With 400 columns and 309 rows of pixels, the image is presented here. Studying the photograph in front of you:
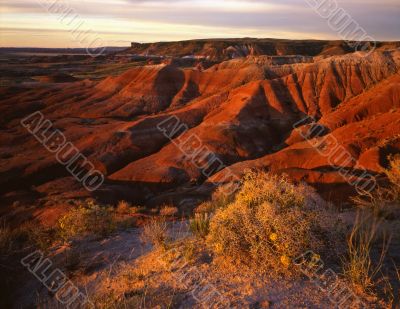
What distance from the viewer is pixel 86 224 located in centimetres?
805

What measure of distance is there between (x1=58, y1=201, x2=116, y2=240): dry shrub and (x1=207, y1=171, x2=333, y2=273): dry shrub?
314 cm

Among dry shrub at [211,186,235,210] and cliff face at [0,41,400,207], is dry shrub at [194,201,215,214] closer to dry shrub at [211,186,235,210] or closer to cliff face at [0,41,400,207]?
dry shrub at [211,186,235,210]

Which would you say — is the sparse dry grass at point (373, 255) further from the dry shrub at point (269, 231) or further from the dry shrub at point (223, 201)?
the dry shrub at point (223, 201)

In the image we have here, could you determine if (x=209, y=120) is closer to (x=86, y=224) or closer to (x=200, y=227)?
(x=86, y=224)

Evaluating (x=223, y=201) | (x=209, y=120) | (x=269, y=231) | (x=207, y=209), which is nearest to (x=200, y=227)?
(x=269, y=231)

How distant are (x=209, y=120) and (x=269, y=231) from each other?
34165mm

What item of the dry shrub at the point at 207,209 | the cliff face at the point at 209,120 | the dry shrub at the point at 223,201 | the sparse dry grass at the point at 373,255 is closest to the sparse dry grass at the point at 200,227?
the dry shrub at the point at 223,201

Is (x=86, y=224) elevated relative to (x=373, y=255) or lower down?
elevated

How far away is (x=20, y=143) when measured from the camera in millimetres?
37531

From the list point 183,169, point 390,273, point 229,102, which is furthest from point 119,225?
point 229,102

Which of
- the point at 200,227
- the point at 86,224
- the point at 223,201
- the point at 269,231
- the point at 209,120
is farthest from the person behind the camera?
the point at 209,120

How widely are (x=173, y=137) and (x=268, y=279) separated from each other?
3337 centimetres

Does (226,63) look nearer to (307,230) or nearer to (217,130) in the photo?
(217,130)

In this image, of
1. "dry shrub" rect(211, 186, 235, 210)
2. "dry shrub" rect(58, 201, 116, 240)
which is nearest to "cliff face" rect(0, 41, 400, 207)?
"dry shrub" rect(211, 186, 235, 210)
